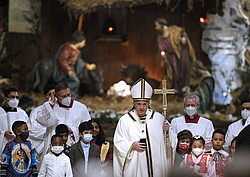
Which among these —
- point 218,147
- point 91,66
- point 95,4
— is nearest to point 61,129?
point 218,147

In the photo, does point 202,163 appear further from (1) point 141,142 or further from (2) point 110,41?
(2) point 110,41

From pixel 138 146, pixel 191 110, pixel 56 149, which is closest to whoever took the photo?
pixel 138 146

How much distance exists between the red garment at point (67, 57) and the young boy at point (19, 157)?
8.94 meters

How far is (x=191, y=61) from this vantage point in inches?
601

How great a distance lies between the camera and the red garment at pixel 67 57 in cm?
1484

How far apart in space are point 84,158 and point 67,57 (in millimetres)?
9278

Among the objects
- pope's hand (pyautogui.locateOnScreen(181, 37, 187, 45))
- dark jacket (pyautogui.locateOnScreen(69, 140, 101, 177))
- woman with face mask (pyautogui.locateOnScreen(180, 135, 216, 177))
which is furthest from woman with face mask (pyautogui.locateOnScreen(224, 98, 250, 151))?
pope's hand (pyautogui.locateOnScreen(181, 37, 187, 45))

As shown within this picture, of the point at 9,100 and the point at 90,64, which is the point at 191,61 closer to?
the point at 90,64

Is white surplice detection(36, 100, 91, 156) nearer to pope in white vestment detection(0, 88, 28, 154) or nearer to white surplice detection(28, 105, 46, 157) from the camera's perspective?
white surplice detection(28, 105, 46, 157)

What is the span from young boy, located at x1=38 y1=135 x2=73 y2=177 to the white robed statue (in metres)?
0.60

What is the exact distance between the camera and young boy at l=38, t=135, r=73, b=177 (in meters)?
5.50

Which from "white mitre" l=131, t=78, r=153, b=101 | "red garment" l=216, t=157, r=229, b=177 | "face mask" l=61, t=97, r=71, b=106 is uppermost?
"white mitre" l=131, t=78, r=153, b=101

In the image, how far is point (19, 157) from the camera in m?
5.88

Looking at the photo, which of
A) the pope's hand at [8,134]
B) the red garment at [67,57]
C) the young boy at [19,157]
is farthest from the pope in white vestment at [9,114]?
the red garment at [67,57]
